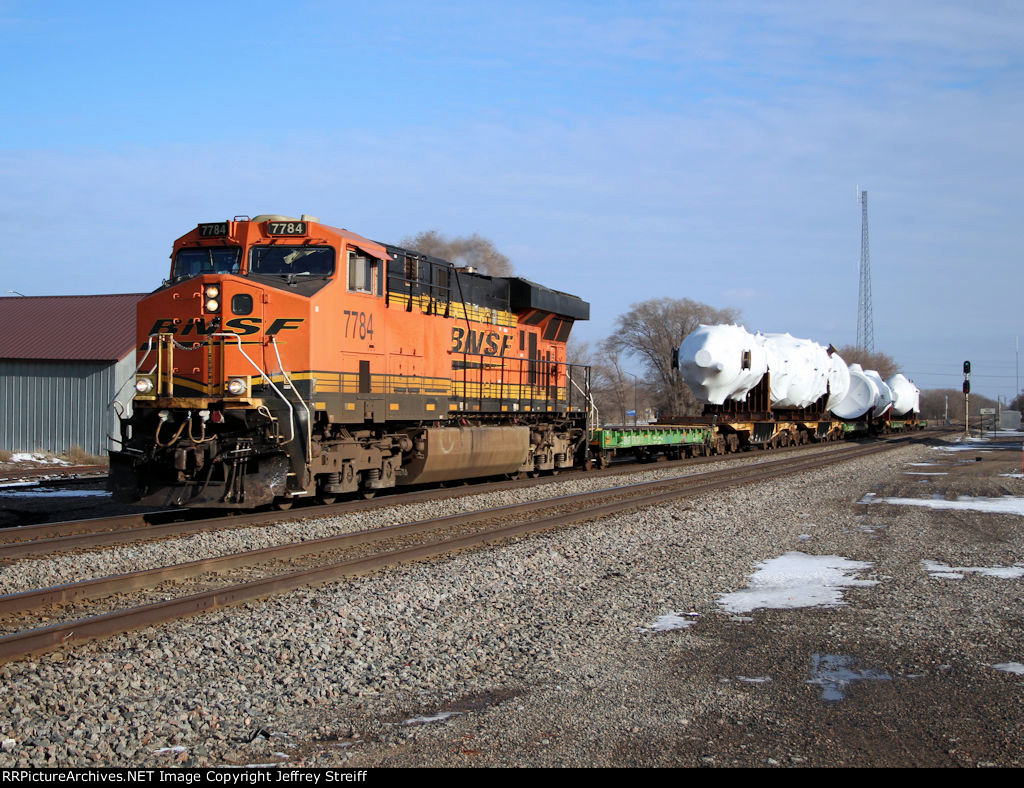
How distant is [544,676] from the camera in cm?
518

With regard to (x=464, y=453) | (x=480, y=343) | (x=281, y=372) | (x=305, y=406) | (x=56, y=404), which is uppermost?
(x=480, y=343)

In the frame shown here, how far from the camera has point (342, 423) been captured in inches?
464

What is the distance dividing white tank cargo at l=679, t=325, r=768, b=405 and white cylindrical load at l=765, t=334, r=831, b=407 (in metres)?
1.65

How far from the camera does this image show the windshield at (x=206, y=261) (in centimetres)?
1138

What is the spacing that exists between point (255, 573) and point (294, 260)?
190 inches

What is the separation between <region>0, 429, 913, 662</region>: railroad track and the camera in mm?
5922

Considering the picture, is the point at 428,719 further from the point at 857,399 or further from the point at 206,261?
the point at 857,399

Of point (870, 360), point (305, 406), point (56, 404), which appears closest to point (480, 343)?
point (305, 406)

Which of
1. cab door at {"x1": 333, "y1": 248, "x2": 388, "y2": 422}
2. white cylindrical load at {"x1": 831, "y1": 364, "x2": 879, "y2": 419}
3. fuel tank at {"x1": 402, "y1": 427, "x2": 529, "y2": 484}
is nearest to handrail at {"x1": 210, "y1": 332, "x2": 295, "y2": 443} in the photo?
cab door at {"x1": 333, "y1": 248, "x2": 388, "y2": 422}

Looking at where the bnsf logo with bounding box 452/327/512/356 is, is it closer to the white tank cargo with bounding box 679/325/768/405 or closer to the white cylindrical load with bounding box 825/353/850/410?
the white tank cargo with bounding box 679/325/768/405

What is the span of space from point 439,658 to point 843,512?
933 centimetres

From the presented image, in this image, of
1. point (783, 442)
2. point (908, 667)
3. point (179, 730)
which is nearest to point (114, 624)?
point (179, 730)

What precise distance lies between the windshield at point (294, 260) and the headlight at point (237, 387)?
1.71 m

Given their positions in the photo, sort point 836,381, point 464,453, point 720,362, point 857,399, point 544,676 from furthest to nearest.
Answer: point 857,399 → point 836,381 → point 720,362 → point 464,453 → point 544,676
